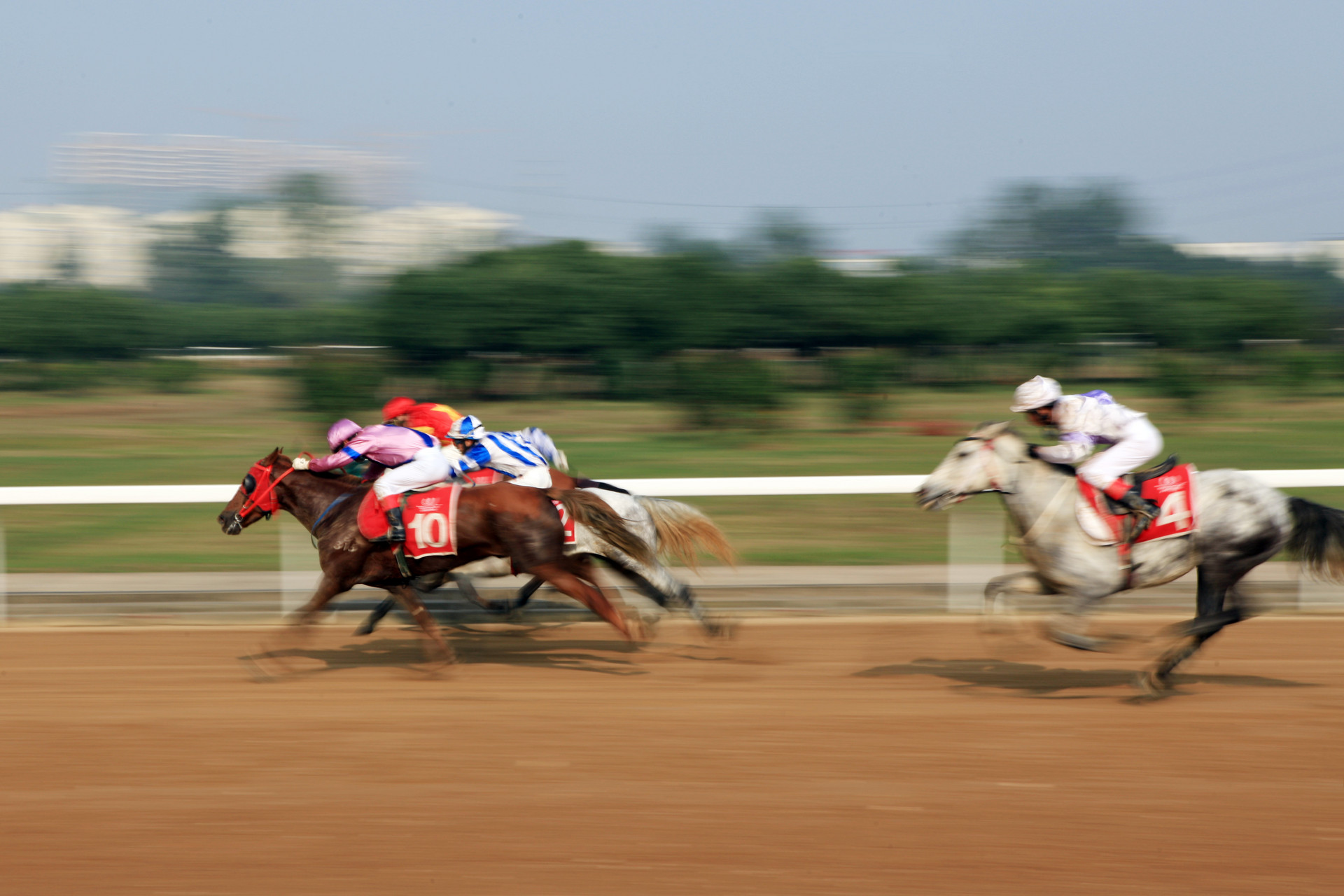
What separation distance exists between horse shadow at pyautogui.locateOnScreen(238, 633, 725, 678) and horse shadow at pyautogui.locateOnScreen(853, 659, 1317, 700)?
1.40m

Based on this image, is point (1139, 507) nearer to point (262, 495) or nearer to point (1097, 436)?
point (1097, 436)

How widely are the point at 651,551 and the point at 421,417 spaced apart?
5.03 feet

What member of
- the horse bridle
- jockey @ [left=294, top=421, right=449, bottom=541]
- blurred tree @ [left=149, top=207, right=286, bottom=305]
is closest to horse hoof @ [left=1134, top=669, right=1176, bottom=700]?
the horse bridle

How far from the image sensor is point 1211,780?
14.7 feet

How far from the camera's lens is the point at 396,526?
6184mm

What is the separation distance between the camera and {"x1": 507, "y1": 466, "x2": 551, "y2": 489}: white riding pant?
22.8ft

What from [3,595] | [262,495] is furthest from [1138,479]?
[3,595]

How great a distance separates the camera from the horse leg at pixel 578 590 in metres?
6.20

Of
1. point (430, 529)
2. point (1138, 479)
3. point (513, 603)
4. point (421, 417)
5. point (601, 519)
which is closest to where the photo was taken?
point (1138, 479)

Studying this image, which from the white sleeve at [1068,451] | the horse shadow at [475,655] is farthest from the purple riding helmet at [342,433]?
the white sleeve at [1068,451]

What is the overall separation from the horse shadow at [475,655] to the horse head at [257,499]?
29.4 inches

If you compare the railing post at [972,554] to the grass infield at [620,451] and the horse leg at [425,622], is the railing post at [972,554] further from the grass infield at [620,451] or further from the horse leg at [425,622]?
the horse leg at [425,622]

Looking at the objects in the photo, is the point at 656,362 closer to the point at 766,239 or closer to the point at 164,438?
the point at 766,239

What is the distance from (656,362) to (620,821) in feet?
65.8
